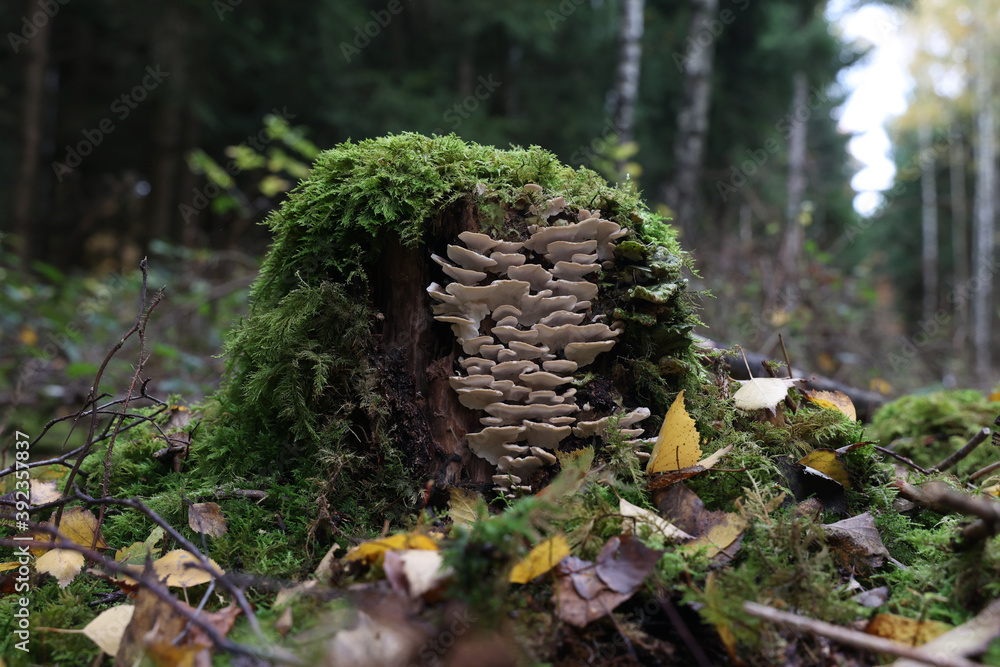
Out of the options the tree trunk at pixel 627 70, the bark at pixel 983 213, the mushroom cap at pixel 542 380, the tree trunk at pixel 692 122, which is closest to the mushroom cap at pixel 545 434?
the mushroom cap at pixel 542 380

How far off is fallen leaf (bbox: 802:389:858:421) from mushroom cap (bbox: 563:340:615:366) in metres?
1.03

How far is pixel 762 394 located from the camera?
7.52ft

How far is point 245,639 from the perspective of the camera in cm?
137

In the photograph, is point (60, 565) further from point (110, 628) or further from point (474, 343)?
point (474, 343)

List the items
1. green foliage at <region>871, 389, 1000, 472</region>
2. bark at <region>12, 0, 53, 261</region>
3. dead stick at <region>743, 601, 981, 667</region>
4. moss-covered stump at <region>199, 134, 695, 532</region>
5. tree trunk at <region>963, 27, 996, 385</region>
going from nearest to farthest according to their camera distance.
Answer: dead stick at <region>743, 601, 981, 667</region>
moss-covered stump at <region>199, 134, 695, 532</region>
green foliage at <region>871, 389, 1000, 472</region>
bark at <region>12, 0, 53, 261</region>
tree trunk at <region>963, 27, 996, 385</region>

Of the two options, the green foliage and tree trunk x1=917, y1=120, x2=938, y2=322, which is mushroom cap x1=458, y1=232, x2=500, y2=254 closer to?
the green foliage

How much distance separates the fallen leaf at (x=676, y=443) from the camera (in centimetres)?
197

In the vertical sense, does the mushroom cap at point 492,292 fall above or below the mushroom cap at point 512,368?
above

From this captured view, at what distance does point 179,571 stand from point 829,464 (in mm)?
2304

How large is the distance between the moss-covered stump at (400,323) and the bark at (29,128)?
1115cm

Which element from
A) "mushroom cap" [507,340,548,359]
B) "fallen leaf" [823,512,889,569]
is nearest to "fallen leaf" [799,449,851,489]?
"fallen leaf" [823,512,889,569]

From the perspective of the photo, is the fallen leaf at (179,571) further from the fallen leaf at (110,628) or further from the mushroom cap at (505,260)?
the mushroom cap at (505,260)

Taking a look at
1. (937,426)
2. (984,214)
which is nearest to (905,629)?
(937,426)

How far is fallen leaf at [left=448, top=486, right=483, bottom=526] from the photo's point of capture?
195cm
